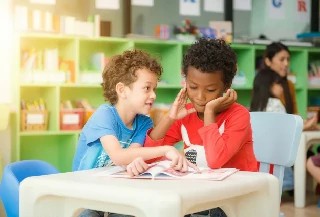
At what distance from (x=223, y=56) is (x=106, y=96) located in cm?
46

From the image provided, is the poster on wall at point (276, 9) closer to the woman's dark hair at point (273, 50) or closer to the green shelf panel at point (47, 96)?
the woman's dark hair at point (273, 50)

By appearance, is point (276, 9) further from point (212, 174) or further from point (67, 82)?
point (212, 174)

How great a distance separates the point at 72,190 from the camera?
5.00 feet

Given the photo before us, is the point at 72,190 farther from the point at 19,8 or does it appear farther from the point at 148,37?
the point at 148,37

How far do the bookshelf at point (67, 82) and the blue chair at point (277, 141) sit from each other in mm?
2809

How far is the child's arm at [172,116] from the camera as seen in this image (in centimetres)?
213

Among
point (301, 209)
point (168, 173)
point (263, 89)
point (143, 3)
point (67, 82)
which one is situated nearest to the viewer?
point (168, 173)

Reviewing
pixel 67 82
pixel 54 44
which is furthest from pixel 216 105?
pixel 54 44

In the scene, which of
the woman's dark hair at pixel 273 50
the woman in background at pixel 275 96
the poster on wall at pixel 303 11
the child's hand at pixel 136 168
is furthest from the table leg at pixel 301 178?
the child's hand at pixel 136 168

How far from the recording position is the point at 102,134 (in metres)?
2.02

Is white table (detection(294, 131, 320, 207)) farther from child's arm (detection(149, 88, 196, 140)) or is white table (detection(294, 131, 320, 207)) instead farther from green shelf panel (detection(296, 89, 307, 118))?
child's arm (detection(149, 88, 196, 140))

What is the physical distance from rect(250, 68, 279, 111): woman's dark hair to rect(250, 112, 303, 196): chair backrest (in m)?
2.45

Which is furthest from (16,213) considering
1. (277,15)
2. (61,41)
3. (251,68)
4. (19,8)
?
(277,15)

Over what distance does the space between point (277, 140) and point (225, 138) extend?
0.43m
